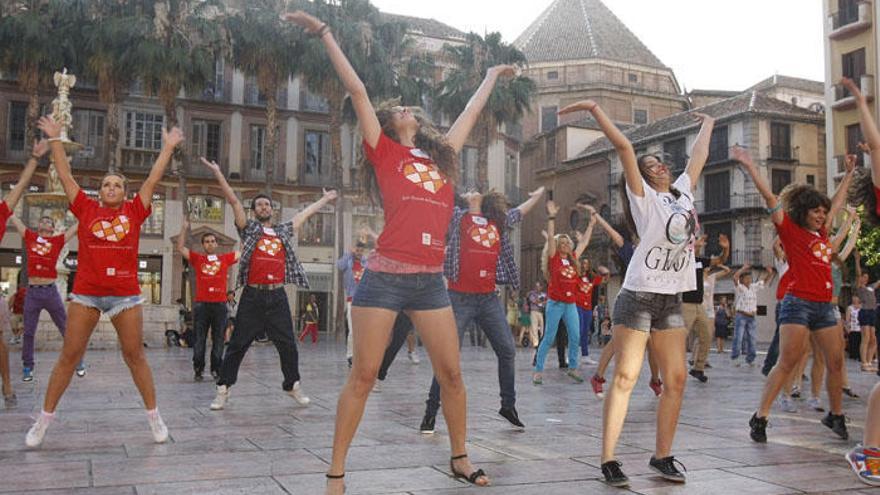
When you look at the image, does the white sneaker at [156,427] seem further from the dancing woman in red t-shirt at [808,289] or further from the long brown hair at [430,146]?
the dancing woman in red t-shirt at [808,289]

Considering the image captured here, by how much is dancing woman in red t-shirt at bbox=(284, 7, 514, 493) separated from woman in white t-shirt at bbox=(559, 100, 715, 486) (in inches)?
35.0

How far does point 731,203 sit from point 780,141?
4.27 metres

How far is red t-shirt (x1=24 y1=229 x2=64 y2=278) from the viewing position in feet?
29.9

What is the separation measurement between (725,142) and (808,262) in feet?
134

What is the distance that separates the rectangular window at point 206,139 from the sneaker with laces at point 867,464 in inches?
1477

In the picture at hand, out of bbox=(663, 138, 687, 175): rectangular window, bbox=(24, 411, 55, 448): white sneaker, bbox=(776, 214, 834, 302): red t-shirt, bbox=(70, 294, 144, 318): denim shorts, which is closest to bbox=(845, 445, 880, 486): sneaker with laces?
bbox=(776, 214, 834, 302): red t-shirt

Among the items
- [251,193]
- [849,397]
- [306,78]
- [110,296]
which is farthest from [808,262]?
[251,193]

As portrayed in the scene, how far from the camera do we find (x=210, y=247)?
10422mm

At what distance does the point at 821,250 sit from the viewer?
6.01m

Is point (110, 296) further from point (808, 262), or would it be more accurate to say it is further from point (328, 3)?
point (328, 3)

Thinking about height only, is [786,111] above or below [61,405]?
above

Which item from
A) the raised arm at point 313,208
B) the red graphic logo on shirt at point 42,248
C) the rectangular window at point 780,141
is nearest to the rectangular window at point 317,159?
the rectangular window at point 780,141

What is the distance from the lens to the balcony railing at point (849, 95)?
34.7 meters

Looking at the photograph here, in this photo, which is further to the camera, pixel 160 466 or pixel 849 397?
pixel 849 397
